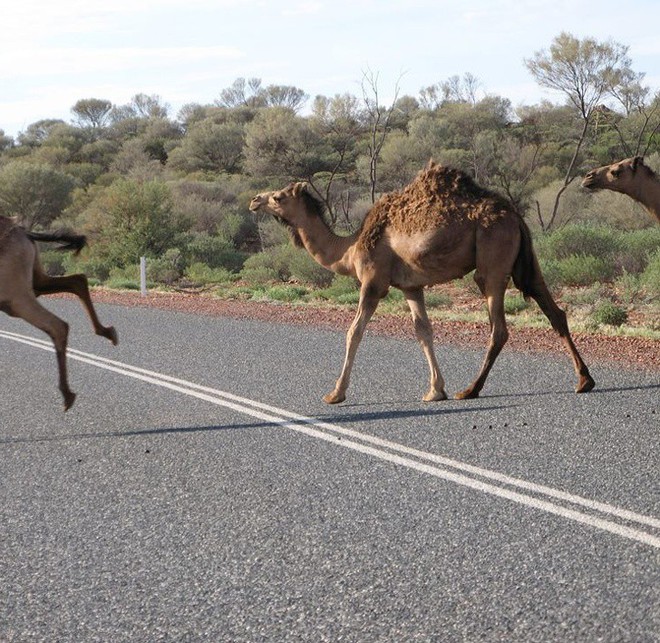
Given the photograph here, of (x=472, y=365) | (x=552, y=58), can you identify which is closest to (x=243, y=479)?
(x=472, y=365)

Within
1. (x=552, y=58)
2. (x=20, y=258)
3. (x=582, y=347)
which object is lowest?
(x=582, y=347)

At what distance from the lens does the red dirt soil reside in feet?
38.6

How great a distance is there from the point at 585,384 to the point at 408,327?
258 inches

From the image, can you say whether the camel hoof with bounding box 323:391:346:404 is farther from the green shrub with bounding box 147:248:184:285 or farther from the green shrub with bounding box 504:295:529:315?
the green shrub with bounding box 147:248:184:285

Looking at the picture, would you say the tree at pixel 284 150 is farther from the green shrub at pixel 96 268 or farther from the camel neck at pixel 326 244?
the camel neck at pixel 326 244

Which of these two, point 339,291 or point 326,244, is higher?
point 326,244

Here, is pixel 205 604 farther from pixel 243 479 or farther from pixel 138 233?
pixel 138 233

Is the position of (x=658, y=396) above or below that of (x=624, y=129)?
below

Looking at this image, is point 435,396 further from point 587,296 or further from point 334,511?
point 587,296

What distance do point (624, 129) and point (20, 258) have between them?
128 feet

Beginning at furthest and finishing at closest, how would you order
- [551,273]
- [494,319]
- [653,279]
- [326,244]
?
1. [551,273]
2. [653,279]
3. [326,244]
4. [494,319]

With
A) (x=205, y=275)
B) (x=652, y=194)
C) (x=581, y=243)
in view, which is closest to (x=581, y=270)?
(x=581, y=243)

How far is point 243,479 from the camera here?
21.8 ft

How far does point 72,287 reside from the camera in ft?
32.2
